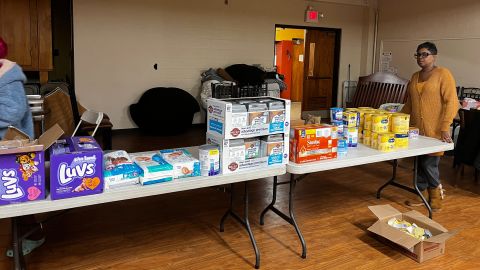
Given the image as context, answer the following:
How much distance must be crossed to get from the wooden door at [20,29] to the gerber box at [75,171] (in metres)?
4.46

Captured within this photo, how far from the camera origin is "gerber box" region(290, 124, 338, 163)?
9.04ft

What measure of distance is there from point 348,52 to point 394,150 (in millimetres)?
7265

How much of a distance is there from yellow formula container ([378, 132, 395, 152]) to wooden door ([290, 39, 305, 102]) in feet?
23.3

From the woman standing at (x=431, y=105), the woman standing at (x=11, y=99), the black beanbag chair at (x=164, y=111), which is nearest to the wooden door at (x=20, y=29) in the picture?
the black beanbag chair at (x=164, y=111)

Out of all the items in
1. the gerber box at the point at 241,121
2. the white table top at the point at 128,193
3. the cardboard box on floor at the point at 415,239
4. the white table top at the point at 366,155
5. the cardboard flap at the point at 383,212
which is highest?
the gerber box at the point at 241,121

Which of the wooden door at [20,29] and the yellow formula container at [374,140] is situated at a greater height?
the wooden door at [20,29]

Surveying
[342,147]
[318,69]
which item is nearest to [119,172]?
[342,147]

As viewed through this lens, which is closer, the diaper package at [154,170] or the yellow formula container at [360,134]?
the diaper package at [154,170]

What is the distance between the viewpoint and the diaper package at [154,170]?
231 centimetres

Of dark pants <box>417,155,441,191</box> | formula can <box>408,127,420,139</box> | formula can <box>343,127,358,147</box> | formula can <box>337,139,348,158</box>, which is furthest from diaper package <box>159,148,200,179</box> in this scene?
dark pants <box>417,155,441,191</box>

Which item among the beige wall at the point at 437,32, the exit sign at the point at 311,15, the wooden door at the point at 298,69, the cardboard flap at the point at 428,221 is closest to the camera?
the cardboard flap at the point at 428,221

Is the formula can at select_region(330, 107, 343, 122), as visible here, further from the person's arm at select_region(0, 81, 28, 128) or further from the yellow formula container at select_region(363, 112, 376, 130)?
the person's arm at select_region(0, 81, 28, 128)

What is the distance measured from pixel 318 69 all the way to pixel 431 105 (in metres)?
6.50

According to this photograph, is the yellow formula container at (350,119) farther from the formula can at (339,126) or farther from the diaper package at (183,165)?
the diaper package at (183,165)
